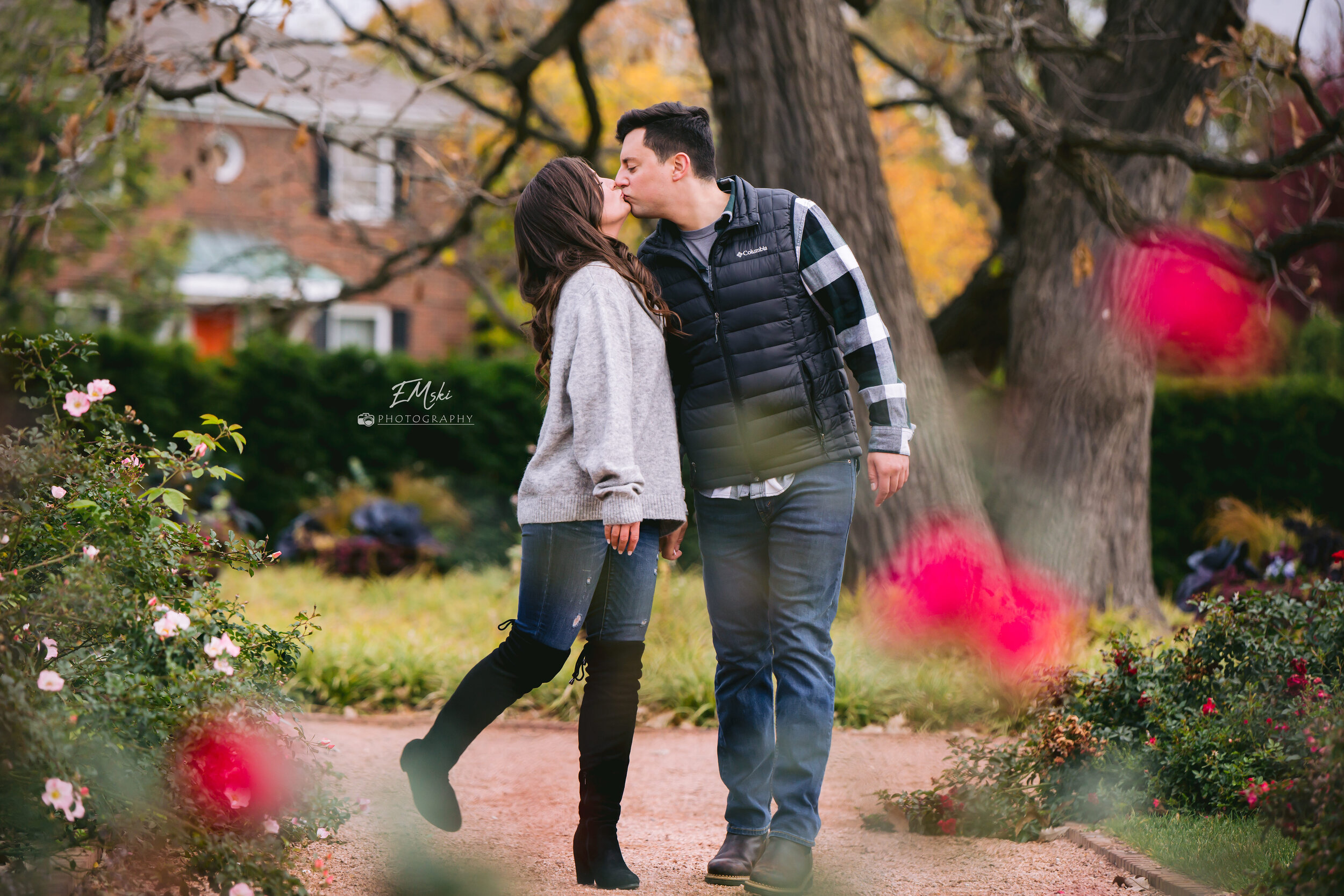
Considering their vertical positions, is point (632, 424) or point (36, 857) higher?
point (632, 424)

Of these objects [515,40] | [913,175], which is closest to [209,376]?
[515,40]

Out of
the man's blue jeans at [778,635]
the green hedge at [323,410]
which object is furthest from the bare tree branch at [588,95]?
the man's blue jeans at [778,635]

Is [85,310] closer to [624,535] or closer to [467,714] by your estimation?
[467,714]

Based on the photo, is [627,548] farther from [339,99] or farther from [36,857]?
[339,99]

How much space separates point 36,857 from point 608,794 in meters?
1.20

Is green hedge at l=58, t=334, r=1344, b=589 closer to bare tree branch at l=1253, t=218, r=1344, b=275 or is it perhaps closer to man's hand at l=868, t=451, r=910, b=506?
bare tree branch at l=1253, t=218, r=1344, b=275

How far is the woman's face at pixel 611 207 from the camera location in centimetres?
274

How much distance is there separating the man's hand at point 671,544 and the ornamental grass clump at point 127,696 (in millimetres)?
969

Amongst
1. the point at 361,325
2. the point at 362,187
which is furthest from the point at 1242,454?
the point at 361,325

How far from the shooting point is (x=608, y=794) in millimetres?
2594

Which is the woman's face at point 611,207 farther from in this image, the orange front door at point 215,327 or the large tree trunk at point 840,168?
the orange front door at point 215,327

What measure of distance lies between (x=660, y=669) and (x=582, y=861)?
242cm

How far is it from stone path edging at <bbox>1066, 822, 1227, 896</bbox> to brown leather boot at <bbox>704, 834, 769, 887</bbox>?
944 millimetres

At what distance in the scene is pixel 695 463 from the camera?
285cm
